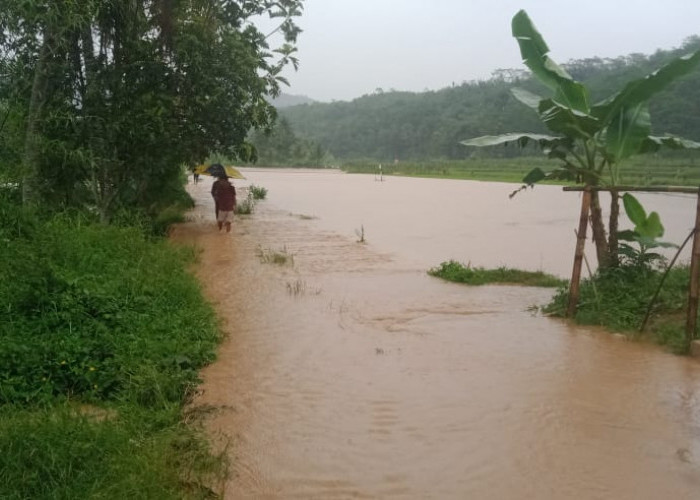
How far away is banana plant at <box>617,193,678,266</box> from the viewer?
21.8ft

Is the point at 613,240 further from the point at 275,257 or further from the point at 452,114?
the point at 452,114

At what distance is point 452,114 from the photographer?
3430 inches

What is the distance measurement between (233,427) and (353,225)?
45.1ft

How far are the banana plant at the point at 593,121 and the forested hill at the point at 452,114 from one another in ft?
112

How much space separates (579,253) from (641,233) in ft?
2.79

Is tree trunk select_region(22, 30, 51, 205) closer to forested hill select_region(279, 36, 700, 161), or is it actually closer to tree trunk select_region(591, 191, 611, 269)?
tree trunk select_region(591, 191, 611, 269)

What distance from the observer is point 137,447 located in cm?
336

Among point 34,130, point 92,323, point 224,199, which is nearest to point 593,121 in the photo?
point 92,323

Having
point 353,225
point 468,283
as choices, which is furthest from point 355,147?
point 468,283

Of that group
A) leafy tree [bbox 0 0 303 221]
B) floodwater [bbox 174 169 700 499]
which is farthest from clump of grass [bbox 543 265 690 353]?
leafy tree [bbox 0 0 303 221]

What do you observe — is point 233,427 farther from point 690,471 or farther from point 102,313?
point 690,471

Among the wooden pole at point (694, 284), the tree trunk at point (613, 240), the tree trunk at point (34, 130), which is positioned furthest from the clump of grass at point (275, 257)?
the wooden pole at point (694, 284)

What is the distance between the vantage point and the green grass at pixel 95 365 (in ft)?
10.1

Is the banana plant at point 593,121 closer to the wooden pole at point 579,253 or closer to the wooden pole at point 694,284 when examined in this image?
the wooden pole at point 579,253
